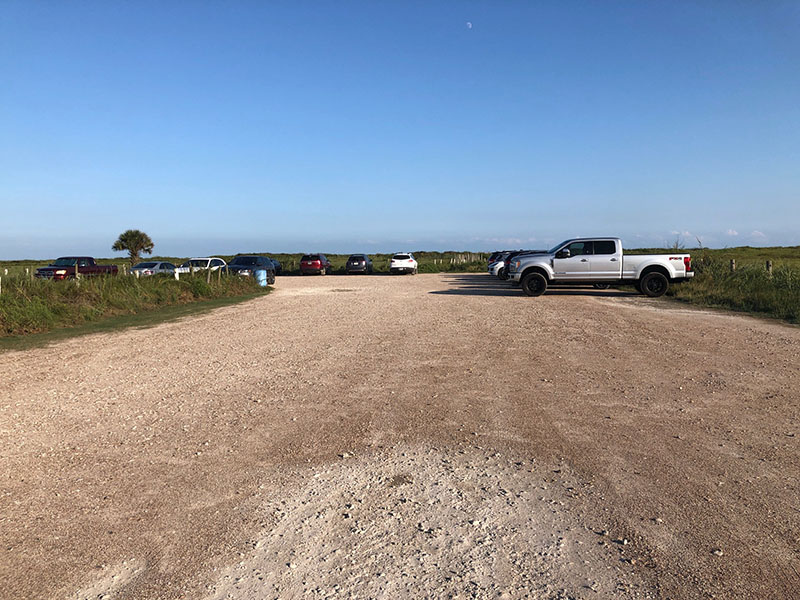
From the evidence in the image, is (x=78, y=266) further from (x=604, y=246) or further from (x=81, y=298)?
(x=604, y=246)

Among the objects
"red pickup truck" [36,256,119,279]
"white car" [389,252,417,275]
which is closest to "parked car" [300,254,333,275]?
"white car" [389,252,417,275]

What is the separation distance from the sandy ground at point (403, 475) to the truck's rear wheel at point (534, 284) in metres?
11.4

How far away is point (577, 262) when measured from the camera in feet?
68.6

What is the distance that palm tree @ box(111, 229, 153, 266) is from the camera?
72438mm

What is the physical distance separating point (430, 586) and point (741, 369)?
7.21m

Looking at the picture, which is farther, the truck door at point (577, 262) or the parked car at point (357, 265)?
the parked car at point (357, 265)

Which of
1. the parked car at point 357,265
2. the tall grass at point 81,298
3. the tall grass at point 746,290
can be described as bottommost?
the tall grass at point 746,290

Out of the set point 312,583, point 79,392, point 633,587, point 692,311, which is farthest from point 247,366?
point 692,311

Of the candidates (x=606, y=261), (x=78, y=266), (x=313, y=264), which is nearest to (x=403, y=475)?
(x=606, y=261)

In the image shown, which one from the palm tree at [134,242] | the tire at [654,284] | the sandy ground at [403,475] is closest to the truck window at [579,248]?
the tire at [654,284]

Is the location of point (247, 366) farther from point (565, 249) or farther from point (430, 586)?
point (565, 249)

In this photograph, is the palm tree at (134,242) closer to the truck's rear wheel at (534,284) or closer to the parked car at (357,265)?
the parked car at (357,265)

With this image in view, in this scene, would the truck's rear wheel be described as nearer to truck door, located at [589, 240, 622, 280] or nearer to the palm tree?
truck door, located at [589, 240, 622, 280]

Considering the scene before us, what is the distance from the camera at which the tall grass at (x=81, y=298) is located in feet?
43.4
